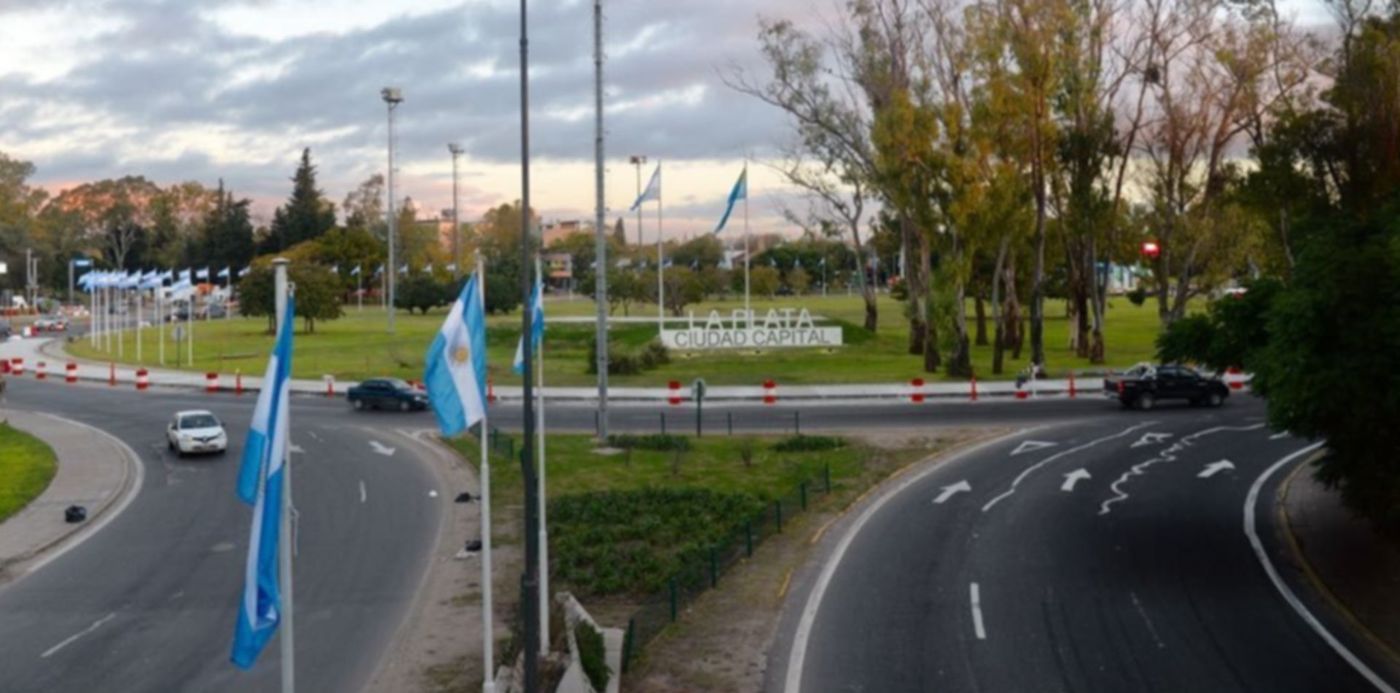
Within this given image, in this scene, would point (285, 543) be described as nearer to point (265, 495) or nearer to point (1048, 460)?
point (265, 495)

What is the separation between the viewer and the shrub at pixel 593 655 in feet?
53.0

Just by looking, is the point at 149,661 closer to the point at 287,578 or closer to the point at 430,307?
the point at 287,578

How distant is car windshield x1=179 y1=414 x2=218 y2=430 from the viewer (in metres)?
38.9

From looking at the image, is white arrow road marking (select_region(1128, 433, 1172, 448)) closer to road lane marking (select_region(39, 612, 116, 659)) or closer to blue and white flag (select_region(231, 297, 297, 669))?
road lane marking (select_region(39, 612, 116, 659))

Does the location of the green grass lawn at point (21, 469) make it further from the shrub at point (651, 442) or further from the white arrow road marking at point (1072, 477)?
the white arrow road marking at point (1072, 477)

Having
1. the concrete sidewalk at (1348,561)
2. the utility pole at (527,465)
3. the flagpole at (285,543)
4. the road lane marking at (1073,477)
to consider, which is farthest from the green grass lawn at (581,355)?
the flagpole at (285,543)

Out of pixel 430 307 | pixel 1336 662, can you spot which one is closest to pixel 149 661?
pixel 1336 662

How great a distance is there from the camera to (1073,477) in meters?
33.0

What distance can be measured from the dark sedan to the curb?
30.7m

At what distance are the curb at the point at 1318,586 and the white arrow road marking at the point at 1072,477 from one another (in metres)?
4.53

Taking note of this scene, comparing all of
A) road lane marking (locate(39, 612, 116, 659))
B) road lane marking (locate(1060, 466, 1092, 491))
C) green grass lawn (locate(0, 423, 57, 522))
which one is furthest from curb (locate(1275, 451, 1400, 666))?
green grass lawn (locate(0, 423, 57, 522))

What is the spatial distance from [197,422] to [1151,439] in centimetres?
2860

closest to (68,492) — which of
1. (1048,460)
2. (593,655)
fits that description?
(593,655)

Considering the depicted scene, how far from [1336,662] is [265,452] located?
47.8 feet
